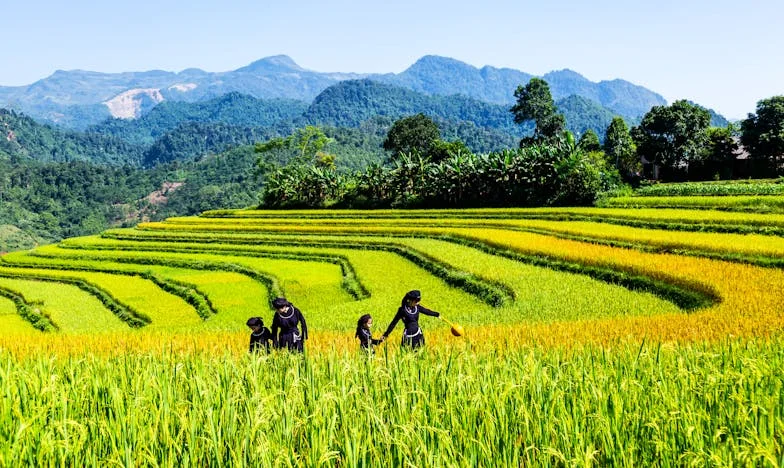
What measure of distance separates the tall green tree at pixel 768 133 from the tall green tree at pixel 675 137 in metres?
4.24

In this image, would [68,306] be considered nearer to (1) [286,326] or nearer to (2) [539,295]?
(2) [539,295]

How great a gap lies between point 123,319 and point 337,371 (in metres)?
18.3

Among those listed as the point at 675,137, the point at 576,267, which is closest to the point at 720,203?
the point at 576,267

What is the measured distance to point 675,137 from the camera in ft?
181

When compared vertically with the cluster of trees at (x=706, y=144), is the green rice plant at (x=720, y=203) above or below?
below

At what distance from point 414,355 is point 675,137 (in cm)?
5629

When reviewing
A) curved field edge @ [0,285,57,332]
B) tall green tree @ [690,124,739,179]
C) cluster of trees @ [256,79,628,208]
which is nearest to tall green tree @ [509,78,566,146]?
cluster of trees @ [256,79,628,208]

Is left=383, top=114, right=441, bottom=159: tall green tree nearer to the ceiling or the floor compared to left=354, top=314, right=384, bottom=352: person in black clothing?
nearer to the ceiling

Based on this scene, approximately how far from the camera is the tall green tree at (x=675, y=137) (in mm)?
53875

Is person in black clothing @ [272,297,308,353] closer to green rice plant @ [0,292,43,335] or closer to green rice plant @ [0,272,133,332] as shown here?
green rice plant @ [0,272,133,332]

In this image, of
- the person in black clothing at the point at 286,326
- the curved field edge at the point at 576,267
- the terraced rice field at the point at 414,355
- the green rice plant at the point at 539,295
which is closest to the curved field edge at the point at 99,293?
the terraced rice field at the point at 414,355

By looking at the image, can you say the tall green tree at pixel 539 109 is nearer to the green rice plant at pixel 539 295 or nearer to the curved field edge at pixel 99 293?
the green rice plant at pixel 539 295

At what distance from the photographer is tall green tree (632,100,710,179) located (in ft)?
177

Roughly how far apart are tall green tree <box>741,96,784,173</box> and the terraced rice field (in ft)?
82.9
